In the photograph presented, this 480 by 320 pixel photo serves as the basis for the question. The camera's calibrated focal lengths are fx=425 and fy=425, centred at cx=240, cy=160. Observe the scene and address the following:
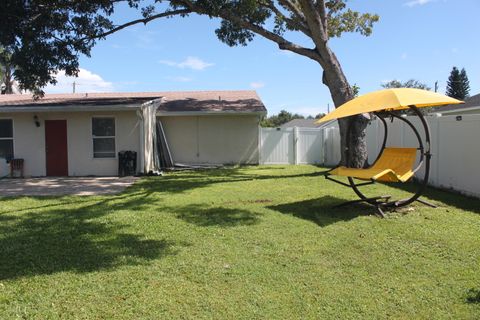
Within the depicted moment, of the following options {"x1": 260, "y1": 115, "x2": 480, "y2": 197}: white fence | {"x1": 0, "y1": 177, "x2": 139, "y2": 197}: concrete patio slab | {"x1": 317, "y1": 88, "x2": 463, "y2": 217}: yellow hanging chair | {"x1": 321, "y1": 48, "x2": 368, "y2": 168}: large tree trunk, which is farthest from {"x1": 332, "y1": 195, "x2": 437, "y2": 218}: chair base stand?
{"x1": 0, "y1": 177, "x2": 139, "y2": 197}: concrete patio slab

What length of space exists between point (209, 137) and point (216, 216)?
12341 millimetres

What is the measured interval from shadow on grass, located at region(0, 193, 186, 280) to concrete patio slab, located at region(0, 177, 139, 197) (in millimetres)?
2987

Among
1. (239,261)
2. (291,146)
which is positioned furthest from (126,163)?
(239,261)

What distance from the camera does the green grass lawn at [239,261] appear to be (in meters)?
4.09

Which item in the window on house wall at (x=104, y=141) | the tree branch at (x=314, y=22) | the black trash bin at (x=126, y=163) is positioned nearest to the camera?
the tree branch at (x=314, y=22)

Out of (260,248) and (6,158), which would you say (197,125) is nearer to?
(6,158)

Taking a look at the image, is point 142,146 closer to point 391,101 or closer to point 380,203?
point 380,203

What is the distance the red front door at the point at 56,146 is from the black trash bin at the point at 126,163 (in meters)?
2.14

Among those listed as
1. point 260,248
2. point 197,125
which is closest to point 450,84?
point 197,125

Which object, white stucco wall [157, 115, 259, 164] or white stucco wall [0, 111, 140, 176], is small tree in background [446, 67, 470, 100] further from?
white stucco wall [0, 111, 140, 176]

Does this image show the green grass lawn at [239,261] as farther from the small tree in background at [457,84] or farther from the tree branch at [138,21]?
the small tree in background at [457,84]

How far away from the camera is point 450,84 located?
5003cm

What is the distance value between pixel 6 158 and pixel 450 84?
48.7m

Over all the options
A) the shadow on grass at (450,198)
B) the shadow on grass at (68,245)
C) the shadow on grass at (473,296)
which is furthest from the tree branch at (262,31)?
the shadow on grass at (473,296)
